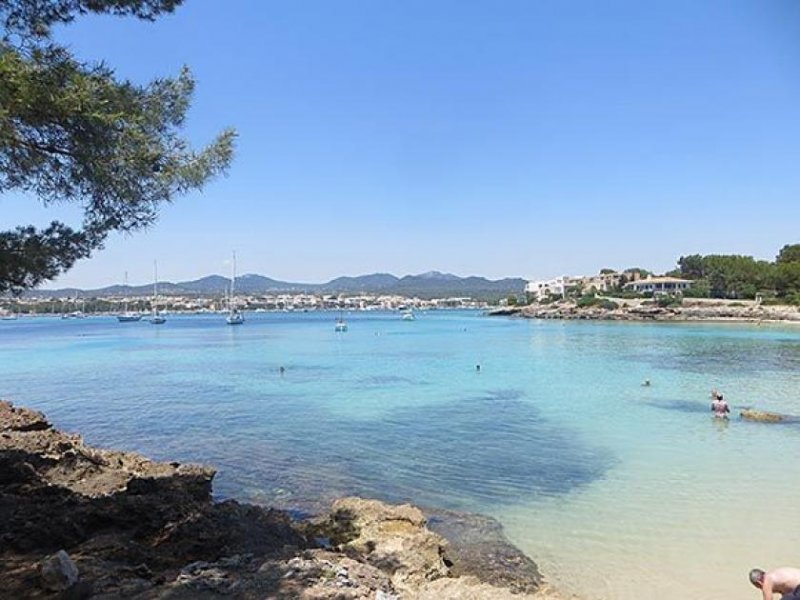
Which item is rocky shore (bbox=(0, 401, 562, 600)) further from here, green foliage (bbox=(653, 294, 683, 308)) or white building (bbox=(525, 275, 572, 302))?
white building (bbox=(525, 275, 572, 302))

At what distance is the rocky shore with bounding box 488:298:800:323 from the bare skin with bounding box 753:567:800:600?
96523 mm

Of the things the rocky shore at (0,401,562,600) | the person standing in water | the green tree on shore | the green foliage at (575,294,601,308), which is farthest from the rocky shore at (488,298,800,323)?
the green tree on shore

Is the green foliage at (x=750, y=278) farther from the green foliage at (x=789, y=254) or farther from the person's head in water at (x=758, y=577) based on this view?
the person's head in water at (x=758, y=577)

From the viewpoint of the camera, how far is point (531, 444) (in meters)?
17.0

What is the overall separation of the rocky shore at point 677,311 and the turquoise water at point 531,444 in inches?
2314

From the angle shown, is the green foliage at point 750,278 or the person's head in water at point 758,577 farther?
the green foliage at point 750,278

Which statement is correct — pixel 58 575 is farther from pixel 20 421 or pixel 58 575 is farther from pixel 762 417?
pixel 762 417

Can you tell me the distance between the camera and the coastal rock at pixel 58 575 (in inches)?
218

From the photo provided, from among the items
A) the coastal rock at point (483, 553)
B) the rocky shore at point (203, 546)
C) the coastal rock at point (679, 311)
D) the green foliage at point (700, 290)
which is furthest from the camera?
the green foliage at point (700, 290)

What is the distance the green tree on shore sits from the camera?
5.71 meters

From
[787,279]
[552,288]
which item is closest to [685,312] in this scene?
[787,279]

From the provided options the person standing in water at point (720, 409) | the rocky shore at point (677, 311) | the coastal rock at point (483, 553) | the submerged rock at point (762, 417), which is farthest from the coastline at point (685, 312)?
the coastal rock at point (483, 553)

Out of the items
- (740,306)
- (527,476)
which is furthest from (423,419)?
(740,306)

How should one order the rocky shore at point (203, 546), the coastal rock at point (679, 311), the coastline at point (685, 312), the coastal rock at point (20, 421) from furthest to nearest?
the coastal rock at point (679, 311) → the coastline at point (685, 312) → the coastal rock at point (20, 421) → the rocky shore at point (203, 546)
